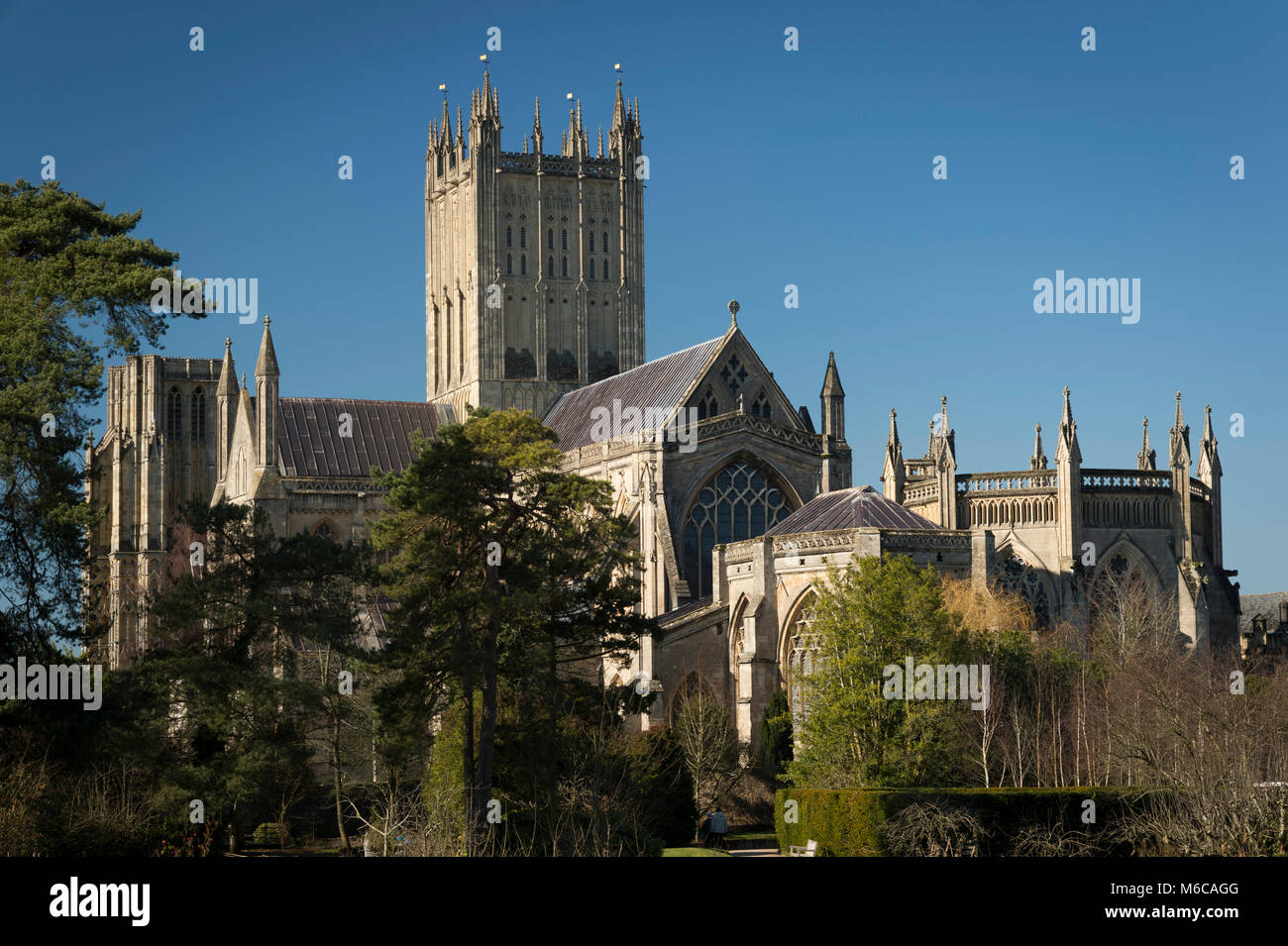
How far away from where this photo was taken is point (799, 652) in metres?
51.2

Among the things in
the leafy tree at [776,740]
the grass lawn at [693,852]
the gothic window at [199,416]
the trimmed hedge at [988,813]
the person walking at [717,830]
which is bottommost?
the grass lawn at [693,852]

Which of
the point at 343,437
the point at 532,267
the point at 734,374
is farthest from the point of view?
the point at 532,267

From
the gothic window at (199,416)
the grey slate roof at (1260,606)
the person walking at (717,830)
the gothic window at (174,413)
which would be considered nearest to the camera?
the person walking at (717,830)

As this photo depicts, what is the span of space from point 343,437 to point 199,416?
43794 mm

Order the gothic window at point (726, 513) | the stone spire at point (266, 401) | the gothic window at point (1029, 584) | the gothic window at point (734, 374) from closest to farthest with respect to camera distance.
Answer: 1. the gothic window at point (726, 513)
2. the gothic window at point (1029, 584)
3. the gothic window at point (734, 374)
4. the stone spire at point (266, 401)

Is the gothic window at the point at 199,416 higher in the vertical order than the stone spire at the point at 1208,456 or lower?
higher

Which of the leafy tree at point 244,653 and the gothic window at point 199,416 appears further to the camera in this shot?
the gothic window at point 199,416

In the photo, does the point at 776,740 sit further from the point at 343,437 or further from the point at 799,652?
the point at 343,437

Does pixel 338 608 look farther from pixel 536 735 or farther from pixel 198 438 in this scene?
pixel 198 438

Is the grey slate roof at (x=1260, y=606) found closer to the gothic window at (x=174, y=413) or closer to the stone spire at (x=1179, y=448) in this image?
the stone spire at (x=1179, y=448)

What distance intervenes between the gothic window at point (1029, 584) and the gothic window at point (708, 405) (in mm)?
11450

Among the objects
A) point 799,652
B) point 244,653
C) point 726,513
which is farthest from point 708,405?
point 244,653

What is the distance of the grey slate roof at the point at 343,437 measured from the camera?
72.4 metres

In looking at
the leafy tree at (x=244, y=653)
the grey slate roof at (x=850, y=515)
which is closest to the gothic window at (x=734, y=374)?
the grey slate roof at (x=850, y=515)
